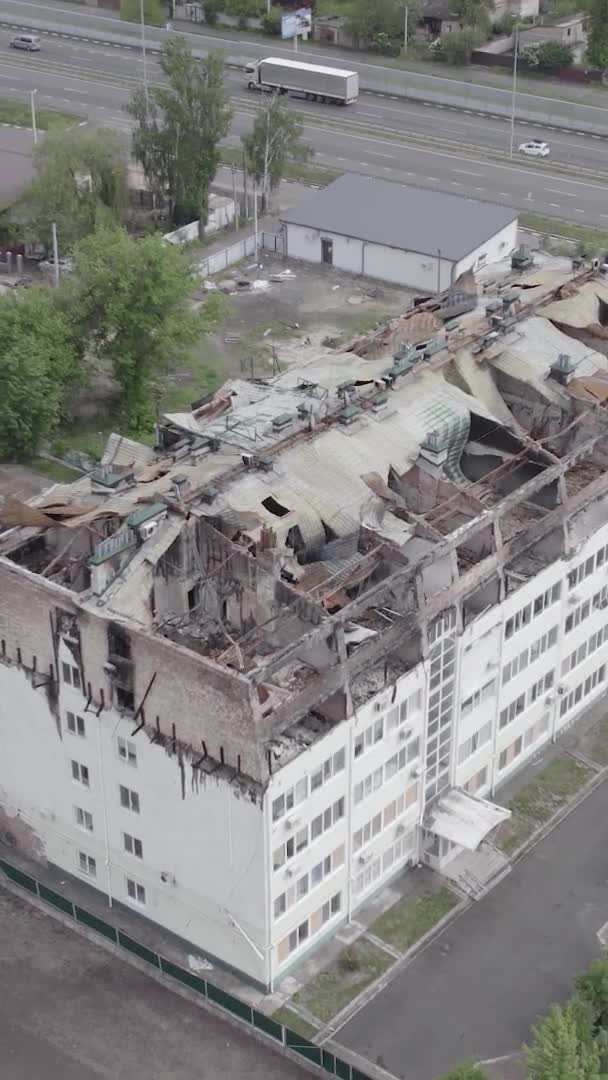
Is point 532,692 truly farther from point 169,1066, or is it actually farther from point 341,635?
point 169,1066

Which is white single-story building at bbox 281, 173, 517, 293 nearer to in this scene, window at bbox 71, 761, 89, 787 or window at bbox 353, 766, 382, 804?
window at bbox 353, 766, 382, 804

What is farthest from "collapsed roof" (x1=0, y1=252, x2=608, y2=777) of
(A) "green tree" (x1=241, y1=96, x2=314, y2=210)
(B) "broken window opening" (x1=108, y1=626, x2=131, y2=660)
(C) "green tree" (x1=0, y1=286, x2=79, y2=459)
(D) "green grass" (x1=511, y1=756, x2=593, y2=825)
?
(A) "green tree" (x1=241, y1=96, x2=314, y2=210)

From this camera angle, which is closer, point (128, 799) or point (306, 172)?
point (128, 799)

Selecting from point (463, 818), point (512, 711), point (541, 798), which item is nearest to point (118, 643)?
point (463, 818)

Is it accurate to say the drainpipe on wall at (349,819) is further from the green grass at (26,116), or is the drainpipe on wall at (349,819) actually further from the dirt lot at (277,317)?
the green grass at (26,116)

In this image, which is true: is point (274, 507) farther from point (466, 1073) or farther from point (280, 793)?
point (466, 1073)

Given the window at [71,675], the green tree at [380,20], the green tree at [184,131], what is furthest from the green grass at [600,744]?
the green tree at [380,20]
